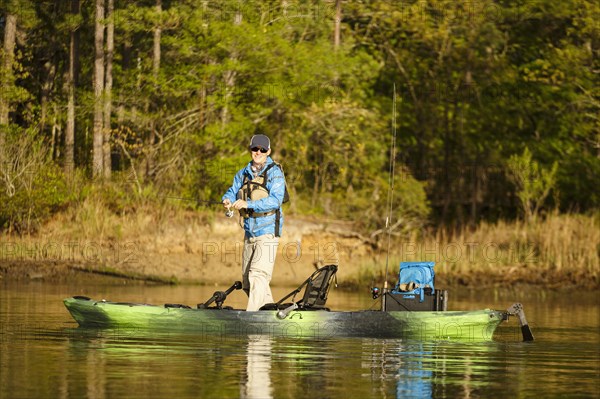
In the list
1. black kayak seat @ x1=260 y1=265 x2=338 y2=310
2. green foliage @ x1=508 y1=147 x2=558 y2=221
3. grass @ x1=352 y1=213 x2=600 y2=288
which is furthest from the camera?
green foliage @ x1=508 y1=147 x2=558 y2=221

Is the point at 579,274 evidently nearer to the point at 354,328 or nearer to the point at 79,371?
the point at 354,328

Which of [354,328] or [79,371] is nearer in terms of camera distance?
[79,371]

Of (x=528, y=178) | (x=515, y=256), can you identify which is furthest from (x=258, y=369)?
(x=528, y=178)

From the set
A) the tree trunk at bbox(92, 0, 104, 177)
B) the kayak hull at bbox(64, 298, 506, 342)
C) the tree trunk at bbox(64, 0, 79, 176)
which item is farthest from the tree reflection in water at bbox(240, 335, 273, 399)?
the tree trunk at bbox(92, 0, 104, 177)

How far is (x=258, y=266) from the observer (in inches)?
622

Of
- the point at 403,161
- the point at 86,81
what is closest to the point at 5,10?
the point at 86,81

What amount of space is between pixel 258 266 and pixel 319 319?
100cm

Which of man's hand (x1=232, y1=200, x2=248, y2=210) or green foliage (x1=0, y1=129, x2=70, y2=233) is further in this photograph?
green foliage (x1=0, y1=129, x2=70, y2=233)

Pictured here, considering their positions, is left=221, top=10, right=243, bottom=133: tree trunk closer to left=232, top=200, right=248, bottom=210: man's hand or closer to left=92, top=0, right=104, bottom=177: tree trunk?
left=92, top=0, right=104, bottom=177: tree trunk

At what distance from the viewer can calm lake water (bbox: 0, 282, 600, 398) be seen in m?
11.2

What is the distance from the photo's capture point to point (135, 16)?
33.1m

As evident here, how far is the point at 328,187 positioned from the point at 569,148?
24.9ft

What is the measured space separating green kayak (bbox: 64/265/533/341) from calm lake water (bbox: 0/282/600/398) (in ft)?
0.78

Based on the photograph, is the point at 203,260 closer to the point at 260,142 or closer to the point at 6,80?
the point at 6,80
